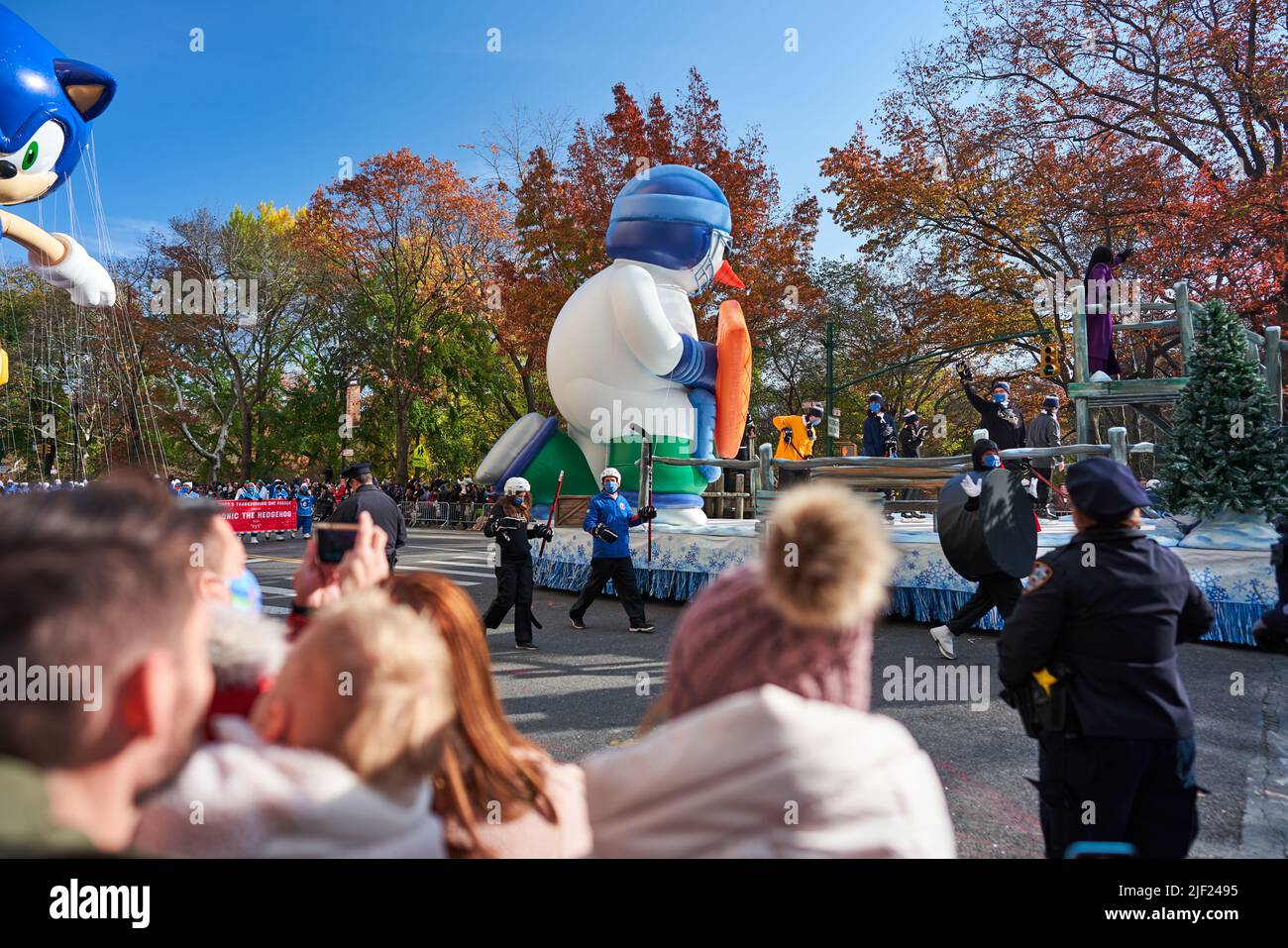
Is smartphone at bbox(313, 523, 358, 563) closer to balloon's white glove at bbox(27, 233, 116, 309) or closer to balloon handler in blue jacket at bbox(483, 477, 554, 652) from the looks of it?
balloon handler in blue jacket at bbox(483, 477, 554, 652)

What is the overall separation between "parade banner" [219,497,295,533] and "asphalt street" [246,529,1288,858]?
489 inches

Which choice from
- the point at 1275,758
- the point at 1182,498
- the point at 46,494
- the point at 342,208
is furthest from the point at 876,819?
Answer: the point at 342,208

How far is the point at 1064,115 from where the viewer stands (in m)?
17.4

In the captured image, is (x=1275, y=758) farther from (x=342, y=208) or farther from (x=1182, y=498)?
(x=342, y=208)

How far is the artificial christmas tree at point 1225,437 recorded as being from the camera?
7.63m

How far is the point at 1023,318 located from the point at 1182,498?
1217cm

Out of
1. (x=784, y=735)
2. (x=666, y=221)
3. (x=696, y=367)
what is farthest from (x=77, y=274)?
(x=784, y=735)

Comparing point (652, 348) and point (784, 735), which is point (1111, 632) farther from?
point (652, 348)

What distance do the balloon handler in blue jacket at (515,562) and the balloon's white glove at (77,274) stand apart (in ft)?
13.7

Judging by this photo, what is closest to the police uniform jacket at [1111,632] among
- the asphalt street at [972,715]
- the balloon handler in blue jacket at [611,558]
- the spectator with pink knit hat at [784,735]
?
the asphalt street at [972,715]

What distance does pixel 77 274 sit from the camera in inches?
301

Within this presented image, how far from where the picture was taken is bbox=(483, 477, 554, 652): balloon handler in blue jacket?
7695 millimetres

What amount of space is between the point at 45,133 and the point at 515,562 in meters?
5.49

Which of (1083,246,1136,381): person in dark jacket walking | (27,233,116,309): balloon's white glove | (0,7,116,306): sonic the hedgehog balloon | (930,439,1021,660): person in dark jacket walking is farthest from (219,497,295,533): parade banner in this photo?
(1083,246,1136,381): person in dark jacket walking
